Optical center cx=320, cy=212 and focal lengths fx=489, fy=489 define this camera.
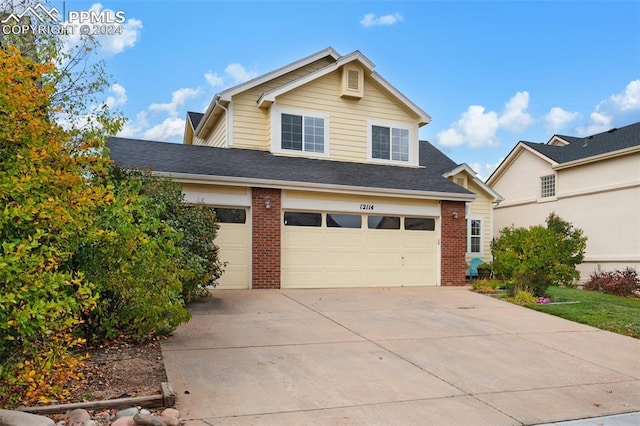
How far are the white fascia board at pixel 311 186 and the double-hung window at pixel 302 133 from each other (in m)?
2.61

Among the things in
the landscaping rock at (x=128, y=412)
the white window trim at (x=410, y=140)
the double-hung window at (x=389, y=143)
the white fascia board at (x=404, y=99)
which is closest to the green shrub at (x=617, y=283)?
the white window trim at (x=410, y=140)

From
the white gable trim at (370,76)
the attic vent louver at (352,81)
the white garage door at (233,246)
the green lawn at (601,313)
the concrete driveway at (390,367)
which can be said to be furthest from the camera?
the attic vent louver at (352,81)

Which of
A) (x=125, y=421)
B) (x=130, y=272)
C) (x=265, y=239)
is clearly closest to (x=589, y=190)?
(x=265, y=239)

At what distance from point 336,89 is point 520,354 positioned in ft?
37.3

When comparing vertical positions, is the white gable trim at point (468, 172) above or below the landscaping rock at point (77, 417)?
above

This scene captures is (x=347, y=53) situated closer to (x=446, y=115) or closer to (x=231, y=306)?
(x=446, y=115)

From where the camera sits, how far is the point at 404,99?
1714cm

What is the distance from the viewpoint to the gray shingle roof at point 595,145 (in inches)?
802

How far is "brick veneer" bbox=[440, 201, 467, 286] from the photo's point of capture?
15641 mm

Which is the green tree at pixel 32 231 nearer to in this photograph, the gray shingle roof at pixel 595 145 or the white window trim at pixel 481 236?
the white window trim at pixel 481 236

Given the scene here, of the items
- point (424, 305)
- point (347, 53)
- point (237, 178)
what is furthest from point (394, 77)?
point (424, 305)

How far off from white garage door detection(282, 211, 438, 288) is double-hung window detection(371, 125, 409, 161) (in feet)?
9.28

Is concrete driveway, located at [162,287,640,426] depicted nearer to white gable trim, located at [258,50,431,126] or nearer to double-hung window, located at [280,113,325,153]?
double-hung window, located at [280,113,325,153]

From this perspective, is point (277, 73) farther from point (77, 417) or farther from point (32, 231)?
point (77, 417)
